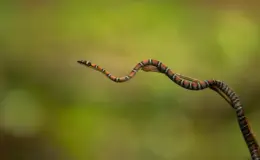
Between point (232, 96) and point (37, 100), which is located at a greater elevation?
point (232, 96)

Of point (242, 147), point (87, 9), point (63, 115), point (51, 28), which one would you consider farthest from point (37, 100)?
point (242, 147)

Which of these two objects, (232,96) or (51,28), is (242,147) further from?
(51,28)

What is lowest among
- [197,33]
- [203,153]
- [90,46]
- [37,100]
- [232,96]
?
[203,153]
